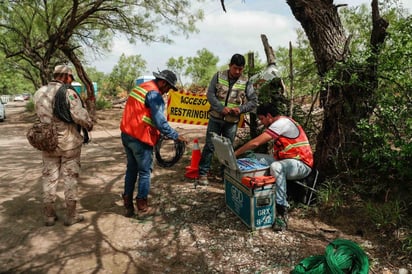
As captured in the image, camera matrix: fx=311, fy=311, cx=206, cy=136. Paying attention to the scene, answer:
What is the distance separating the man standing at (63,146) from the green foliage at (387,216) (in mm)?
3383

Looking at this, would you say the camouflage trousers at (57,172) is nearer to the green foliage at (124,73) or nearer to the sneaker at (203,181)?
the sneaker at (203,181)

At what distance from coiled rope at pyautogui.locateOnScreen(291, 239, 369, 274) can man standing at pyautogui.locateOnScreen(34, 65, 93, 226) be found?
266 centimetres

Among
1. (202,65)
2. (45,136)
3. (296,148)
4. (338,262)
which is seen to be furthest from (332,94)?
(202,65)

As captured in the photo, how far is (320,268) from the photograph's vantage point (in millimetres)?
2518

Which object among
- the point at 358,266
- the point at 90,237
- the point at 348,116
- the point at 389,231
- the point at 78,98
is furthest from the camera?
the point at 348,116

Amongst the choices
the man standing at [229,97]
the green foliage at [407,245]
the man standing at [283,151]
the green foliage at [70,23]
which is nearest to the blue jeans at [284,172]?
the man standing at [283,151]

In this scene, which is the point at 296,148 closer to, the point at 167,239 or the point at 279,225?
the point at 279,225

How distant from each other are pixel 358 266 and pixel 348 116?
213 cm

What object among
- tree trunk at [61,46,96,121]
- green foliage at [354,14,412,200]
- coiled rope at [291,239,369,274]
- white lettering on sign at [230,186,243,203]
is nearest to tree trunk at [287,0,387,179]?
green foliage at [354,14,412,200]

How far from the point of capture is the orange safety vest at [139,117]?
12.0 ft

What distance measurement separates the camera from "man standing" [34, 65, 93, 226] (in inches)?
141

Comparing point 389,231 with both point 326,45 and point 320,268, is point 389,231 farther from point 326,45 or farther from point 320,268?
point 326,45

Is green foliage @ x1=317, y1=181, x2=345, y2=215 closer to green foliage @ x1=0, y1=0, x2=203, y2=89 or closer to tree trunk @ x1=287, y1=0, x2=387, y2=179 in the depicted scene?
tree trunk @ x1=287, y1=0, x2=387, y2=179

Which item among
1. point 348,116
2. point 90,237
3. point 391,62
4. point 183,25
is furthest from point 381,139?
point 183,25
